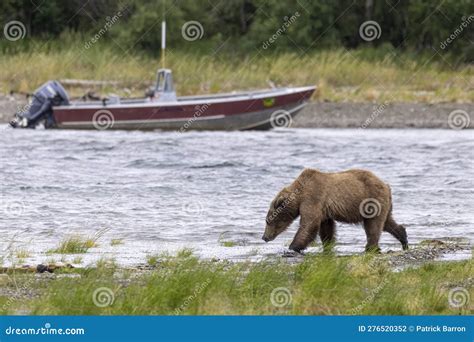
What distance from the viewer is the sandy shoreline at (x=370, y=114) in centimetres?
3531

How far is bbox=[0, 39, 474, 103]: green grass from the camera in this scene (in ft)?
126

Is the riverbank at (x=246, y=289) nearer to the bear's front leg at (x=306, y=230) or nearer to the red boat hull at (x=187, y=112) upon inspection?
the bear's front leg at (x=306, y=230)

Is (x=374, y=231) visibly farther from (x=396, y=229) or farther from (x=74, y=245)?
(x=74, y=245)

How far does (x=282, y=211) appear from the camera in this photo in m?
12.0

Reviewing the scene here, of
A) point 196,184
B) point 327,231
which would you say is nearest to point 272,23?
point 196,184

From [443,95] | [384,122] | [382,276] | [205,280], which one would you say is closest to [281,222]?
[382,276]

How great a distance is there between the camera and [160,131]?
34.0 metres

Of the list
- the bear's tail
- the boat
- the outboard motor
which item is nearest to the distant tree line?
the boat

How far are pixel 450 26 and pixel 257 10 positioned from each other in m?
6.94

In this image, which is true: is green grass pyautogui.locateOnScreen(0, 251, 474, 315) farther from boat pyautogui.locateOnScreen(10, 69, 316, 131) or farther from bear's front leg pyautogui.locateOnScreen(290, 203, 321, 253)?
boat pyautogui.locateOnScreen(10, 69, 316, 131)

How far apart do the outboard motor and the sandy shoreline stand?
2.58 metres

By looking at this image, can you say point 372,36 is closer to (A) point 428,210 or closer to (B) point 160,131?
(B) point 160,131

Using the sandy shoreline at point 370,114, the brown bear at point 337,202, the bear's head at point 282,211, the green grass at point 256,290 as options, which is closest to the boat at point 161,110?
the sandy shoreline at point 370,114

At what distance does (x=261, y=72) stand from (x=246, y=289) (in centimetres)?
3173
